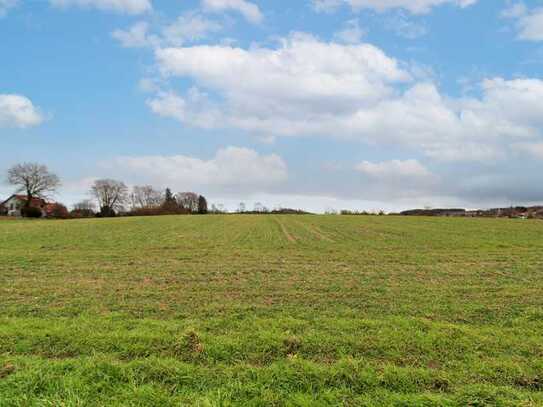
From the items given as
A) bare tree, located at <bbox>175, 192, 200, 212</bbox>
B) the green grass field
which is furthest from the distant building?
the green grass field

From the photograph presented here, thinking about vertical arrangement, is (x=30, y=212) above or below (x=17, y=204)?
below

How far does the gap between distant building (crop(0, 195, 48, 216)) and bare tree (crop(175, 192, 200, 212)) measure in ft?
151

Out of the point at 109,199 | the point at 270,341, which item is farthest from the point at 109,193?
the point at 270,341

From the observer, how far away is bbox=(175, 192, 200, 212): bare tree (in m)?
124

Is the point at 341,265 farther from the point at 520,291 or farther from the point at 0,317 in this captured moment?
the point at 0,317

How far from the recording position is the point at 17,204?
9019cm

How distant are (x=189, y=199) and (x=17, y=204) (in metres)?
55.6

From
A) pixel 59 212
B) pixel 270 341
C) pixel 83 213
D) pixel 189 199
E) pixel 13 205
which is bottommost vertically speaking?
pixel 270 341

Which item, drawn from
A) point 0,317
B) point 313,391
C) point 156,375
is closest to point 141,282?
point 0,317

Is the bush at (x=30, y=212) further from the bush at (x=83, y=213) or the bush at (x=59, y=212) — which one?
the bush at (x=83, y=213)

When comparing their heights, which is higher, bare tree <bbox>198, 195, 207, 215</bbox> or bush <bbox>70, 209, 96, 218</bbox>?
bare tree <bbox>198, 195, 207, 215</bbox>

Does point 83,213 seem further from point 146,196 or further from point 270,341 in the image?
point 270,341

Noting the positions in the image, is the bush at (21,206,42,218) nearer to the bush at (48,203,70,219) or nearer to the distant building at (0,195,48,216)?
the distant building at (0,195,48,216)

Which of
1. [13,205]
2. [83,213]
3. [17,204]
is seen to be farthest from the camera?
[13,205]
